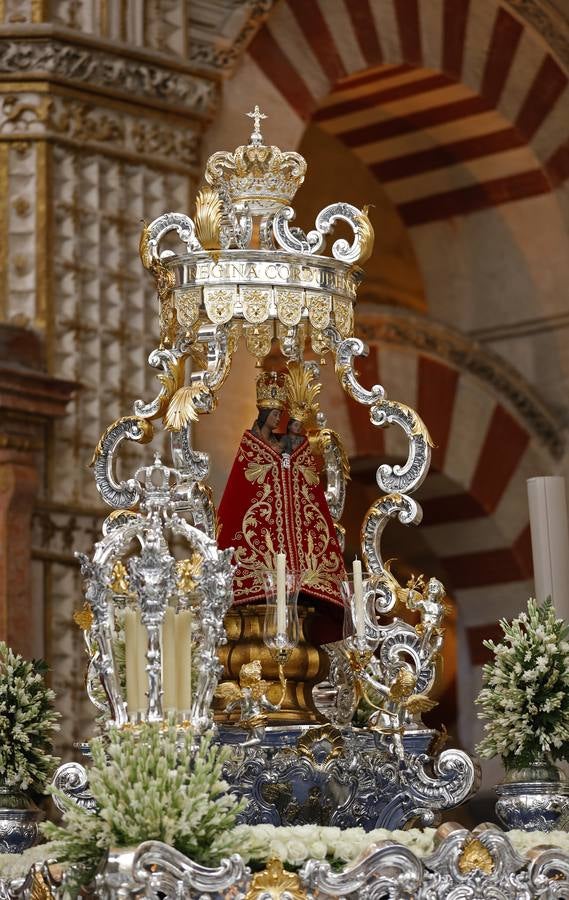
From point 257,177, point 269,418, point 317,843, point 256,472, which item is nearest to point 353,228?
point 257,177

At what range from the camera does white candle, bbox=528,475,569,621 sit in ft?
27.4

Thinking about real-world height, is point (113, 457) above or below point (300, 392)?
below

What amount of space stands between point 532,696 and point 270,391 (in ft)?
4.12

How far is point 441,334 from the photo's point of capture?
11352mm

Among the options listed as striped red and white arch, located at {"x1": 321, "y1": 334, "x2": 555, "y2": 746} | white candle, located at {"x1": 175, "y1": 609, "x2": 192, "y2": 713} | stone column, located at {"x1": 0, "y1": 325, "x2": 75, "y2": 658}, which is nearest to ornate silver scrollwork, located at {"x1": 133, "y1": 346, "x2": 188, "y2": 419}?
white candle, located at {"x1": 175, "y1": 609, "x2": 192, "y2": 713}

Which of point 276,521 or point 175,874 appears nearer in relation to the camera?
point 175,874

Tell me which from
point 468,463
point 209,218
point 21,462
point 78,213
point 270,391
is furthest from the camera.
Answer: point 468,463

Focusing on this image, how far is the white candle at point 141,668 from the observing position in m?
6.58

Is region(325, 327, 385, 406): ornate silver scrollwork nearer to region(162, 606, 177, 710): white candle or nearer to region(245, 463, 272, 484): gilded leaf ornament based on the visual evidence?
region(245, 463, 272, 484): gilded leaf ornament

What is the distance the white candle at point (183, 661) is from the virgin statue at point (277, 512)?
2.66 feet

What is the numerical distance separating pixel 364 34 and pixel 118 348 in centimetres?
197

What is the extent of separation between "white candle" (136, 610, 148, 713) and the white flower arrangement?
48.1 inches

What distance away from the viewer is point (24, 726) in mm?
7602

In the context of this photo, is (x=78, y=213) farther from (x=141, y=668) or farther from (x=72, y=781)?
(x=141, y=668)
